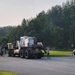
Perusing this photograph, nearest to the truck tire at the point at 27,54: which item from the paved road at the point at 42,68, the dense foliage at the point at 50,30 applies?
the paved road at the point at 42,68

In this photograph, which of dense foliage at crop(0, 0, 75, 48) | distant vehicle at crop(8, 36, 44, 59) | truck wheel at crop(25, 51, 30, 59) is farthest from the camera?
dense foliage at crop(0, 0, 75, 48)

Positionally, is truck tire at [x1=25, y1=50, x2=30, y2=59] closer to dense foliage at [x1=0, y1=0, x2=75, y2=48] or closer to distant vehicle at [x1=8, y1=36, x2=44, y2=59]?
distant vehicle at [x1=8, y1=36, x2=44, y2=59]

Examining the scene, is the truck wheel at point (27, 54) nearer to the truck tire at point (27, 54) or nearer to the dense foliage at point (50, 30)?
the truck tire at point (27, 54)

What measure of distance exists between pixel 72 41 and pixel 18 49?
221ft

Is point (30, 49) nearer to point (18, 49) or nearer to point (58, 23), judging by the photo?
point (18, 49)

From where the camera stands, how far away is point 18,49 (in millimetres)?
47656

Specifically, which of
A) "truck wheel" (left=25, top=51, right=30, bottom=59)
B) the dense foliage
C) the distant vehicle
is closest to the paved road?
"truck wheel" (left=25, top=51, right=30, bottom=59)

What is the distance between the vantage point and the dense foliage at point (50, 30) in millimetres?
103438

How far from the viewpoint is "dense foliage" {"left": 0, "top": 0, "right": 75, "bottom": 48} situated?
103438 mm

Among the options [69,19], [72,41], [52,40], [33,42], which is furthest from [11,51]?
[69,19]

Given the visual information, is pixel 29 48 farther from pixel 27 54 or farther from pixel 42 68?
pixel 42 68

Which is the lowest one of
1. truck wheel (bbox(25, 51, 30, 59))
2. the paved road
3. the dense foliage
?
the paved road

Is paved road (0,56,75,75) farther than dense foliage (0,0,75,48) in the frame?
No

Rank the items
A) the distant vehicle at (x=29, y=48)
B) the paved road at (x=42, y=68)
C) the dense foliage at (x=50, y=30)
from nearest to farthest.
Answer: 1. the paved road at (x=42, y=68)
2. the distant vehicle at (x=29, y=48)
3. the dense foliage at (x=50, y=30)
